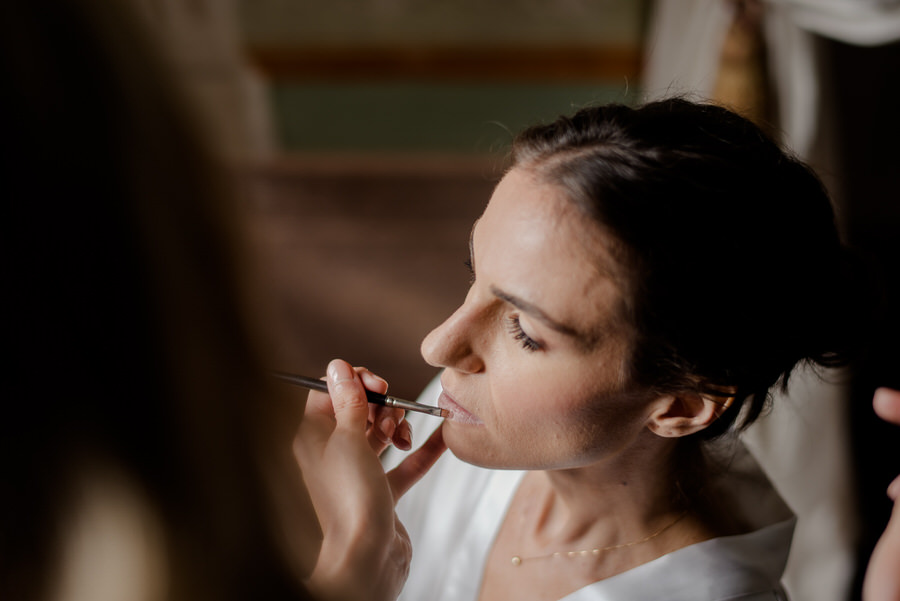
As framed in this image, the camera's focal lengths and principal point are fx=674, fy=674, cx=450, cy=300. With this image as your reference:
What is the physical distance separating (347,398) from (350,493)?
0.09 meters

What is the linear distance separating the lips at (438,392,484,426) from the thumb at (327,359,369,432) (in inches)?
3.1

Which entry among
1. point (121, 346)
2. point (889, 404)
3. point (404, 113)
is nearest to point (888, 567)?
point (889, 404)

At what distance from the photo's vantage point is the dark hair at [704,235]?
1.85 ft

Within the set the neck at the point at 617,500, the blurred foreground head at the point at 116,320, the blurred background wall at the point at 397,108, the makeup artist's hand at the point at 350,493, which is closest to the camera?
the blurred foreground head at the point at 116,320

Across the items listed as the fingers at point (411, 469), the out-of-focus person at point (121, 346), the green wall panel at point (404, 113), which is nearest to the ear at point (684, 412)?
the fingers at point (411, 469)

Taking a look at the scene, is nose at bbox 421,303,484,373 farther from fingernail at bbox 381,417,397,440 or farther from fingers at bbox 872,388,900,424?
fingers at bbox 872,388,900,424

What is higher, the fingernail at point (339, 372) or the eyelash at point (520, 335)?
the fingernail at point (339, 372)

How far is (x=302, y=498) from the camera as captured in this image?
0.48m

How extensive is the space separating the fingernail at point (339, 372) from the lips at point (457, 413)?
10 cm

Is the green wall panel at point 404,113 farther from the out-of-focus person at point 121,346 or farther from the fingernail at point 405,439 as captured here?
the out-of-focus person at point 121,346

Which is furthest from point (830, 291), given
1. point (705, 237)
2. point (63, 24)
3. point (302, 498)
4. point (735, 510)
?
point (63, 24)

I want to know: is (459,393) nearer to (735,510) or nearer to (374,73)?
(735,510)

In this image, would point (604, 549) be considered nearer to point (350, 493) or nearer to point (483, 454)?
point (483, 454)

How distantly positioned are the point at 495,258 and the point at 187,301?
0.32 m
